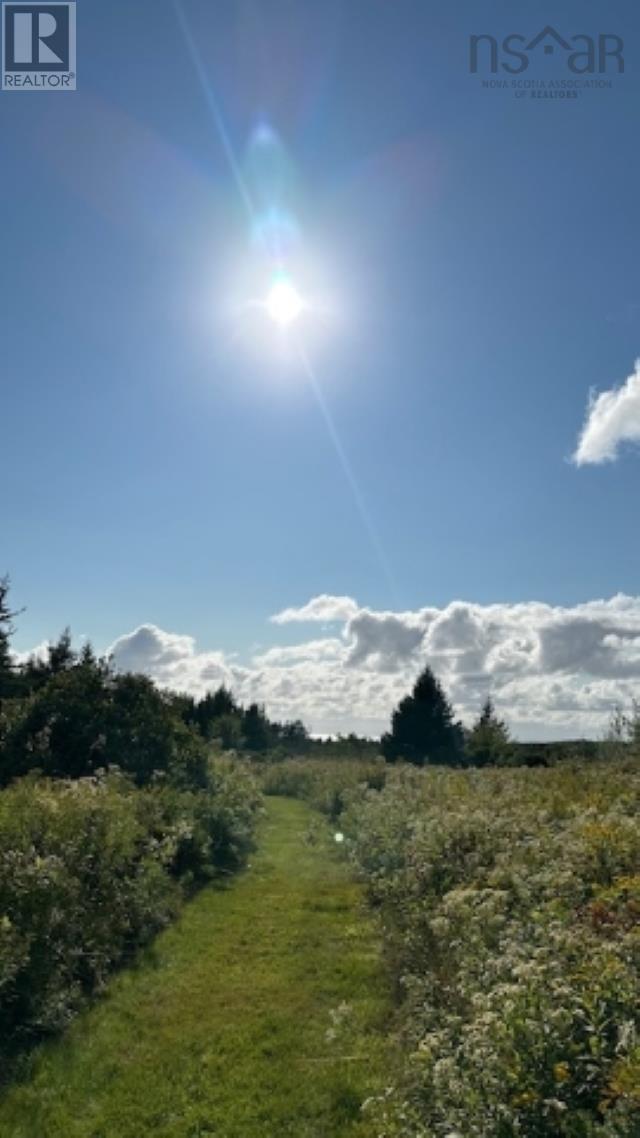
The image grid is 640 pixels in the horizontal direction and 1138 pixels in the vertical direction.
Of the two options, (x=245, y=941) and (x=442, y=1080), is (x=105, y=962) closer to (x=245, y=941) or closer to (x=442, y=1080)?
(x=245, y=941)

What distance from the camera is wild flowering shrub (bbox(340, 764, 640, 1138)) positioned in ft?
11.3

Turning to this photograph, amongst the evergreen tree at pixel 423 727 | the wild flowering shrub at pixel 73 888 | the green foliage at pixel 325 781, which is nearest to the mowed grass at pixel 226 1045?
the wild flowering shrub at pixel 73 888

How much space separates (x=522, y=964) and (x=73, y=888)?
5654 millimetres

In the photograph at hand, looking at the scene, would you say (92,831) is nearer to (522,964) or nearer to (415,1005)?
(415,1005)

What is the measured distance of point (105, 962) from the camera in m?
8.97

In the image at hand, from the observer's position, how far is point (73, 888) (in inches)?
324

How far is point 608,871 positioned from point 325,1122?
279 cm

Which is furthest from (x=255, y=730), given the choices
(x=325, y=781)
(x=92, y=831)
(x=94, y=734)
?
(x=92, y=831)

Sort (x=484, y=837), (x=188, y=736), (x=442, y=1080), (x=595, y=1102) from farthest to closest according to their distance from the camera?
(x=188, y=736)
(x=484, y=837)
(x=442, y=1080)
(x=595, y=1102)

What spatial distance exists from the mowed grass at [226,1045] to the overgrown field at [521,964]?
61 centimetres

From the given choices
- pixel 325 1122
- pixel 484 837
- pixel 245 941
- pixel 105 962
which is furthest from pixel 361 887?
pixel 325 1122

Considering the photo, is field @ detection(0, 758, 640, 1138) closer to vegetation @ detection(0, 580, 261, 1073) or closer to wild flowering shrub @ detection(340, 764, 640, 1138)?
wild flowering shrub @ detection(340, 764, 640, 1138)

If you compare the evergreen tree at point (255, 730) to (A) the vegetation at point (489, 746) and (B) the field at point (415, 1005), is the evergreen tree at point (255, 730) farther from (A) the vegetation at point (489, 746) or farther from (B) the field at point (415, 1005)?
(B) the field at point (415, 1005)

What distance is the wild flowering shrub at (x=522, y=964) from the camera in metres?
3.45
